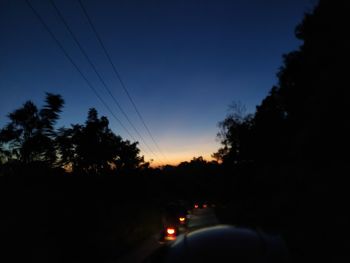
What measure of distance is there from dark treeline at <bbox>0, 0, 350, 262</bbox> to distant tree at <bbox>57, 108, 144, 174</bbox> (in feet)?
0.28

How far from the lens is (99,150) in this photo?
73.5 feet

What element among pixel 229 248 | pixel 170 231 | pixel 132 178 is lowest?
pixel 229 248

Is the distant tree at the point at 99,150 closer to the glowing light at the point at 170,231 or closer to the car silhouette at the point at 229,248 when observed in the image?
the glowing light at the point at 170,231

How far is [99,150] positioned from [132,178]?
3230 millimetres

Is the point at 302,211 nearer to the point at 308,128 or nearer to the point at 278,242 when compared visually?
the point at 308,128

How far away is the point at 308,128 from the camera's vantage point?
24.7 m

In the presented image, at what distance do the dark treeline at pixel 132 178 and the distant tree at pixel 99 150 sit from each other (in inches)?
3.3

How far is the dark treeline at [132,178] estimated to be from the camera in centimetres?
955

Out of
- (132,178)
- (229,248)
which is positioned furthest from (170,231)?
(229,248)

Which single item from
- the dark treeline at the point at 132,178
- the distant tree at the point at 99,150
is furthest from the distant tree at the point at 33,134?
the distant tree at the point at 99,150

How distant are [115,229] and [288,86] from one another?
90.4 feet

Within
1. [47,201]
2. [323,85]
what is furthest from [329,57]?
[47,201]

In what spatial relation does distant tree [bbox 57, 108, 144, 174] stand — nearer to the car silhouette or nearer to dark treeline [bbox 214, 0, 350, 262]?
dark treeline [bbox 214, 0, 350, 262]

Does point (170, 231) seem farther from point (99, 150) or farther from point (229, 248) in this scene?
point (229, 248)
